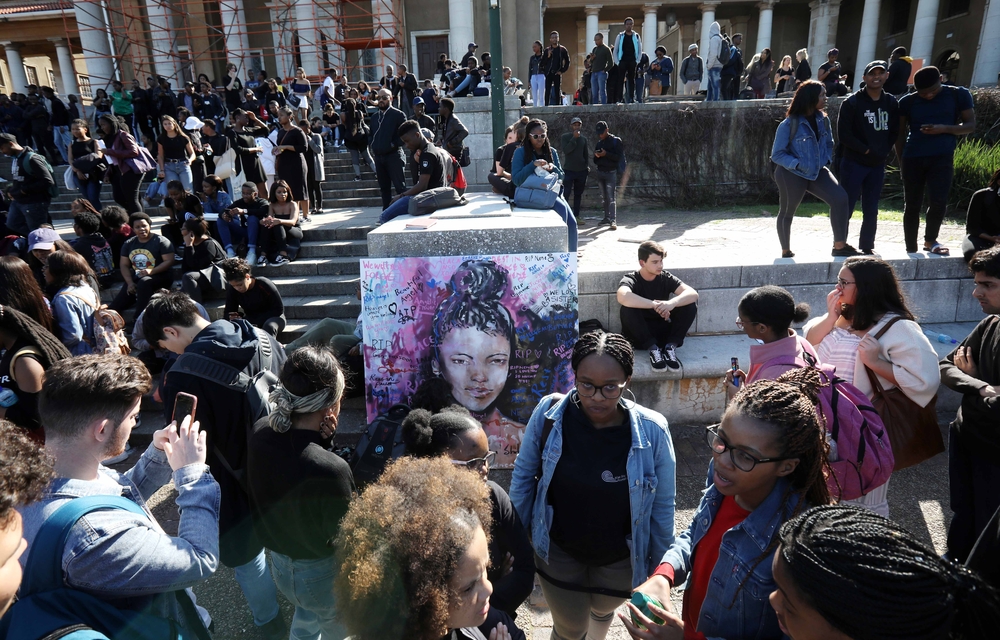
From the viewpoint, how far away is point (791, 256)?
5.66 metres

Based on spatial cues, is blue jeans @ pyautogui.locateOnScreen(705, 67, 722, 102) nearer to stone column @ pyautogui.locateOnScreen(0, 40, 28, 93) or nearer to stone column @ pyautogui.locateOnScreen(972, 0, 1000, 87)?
stone column @ pyautogui.locateOnScreen(972, 0, 1000, 87)

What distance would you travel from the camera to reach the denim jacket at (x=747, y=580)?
1.61 m

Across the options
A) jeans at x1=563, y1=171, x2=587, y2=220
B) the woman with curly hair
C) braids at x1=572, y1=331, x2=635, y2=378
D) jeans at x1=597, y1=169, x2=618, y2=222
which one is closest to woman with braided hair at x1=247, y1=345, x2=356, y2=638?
the woman with curly hair

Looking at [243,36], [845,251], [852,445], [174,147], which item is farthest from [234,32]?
[852,445]

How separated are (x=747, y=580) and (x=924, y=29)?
102 ft

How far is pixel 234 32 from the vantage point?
25.3m

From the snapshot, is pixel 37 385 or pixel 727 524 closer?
pixel 727 524

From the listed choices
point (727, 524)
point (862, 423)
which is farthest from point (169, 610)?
point (862, 423)

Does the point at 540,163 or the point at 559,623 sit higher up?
the point at 540,163

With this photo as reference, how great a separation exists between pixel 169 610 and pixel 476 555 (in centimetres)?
111

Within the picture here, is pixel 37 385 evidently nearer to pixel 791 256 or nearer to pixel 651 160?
pixel 791 256

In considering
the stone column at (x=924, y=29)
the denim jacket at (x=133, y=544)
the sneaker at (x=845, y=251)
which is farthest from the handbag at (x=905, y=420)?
the stone column at (x=924, y=29)

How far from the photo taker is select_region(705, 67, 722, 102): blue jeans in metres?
15.4

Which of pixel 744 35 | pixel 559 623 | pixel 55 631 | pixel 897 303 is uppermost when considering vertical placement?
pixel 744 35
